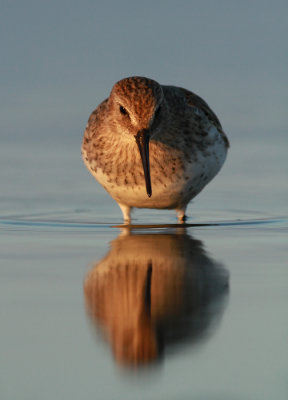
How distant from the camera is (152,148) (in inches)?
312

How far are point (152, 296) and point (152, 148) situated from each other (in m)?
3.61

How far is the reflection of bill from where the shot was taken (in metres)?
3.69

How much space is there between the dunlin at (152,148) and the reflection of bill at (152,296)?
5.57ft

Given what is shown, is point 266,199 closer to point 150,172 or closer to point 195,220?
point 195,220

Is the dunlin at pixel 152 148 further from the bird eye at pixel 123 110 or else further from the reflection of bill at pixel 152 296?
the reflection of bill at pixel 152 296

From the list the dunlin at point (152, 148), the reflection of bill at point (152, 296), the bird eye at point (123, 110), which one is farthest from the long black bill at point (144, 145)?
the reflection of bill at point (152, 296)

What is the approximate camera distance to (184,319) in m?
3.98

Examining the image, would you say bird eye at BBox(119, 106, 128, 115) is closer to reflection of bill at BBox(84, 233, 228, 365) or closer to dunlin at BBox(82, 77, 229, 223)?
dunlin at BBox(82, 77, 229, 223)

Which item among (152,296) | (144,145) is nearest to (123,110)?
(144,145)

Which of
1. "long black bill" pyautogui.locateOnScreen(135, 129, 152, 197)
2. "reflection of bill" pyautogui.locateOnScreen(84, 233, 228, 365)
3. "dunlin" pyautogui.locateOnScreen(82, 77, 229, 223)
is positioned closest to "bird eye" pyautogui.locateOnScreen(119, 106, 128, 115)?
"dunlin" pyautogui.locateOnScreen(82, 77, 229, 223)

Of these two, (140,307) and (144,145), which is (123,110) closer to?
(144,145)

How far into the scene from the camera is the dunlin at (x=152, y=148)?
7496 mm

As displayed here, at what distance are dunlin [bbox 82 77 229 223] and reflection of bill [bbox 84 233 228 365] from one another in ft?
5.57

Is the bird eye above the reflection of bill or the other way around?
above
